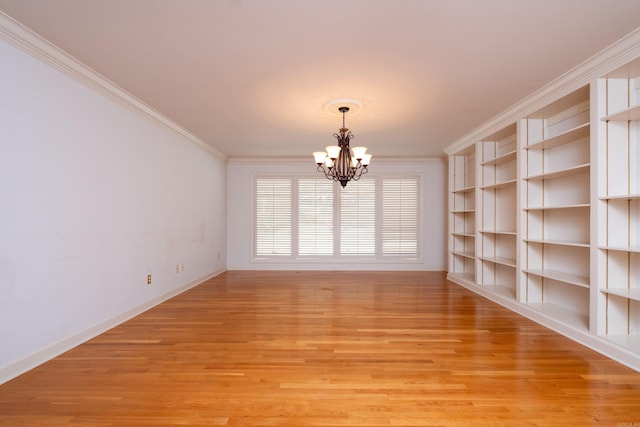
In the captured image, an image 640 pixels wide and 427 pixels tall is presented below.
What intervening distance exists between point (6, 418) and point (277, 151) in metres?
5.28

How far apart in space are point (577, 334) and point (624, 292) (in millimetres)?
581

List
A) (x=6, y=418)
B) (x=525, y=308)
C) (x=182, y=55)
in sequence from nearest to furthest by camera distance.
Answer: (x=6, y=418) → (x=182, y=55) → (x=525, y=308)

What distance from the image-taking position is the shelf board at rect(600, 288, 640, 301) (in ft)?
8.28

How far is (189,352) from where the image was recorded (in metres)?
2.75

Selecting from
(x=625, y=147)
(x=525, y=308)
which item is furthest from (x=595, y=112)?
(x=525, y=308)

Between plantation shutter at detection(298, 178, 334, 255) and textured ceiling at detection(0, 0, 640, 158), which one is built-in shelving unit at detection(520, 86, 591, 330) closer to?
textured ceiling at detection(0, 0, 640, 158)

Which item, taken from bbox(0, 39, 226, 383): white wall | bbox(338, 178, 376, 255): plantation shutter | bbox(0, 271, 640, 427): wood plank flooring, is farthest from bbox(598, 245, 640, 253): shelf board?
bbox(338, 178, 376, 255): plantation shutter

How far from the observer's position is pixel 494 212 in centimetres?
498

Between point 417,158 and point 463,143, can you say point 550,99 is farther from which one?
point 417,158

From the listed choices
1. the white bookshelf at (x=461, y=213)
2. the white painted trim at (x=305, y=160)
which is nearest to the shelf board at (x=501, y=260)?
the white bookshelf at (x=461, y=213)

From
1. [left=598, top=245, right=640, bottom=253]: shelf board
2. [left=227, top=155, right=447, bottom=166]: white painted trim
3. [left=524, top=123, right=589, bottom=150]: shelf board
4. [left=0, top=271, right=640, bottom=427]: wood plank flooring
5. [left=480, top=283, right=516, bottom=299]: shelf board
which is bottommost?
[left=0, top=271, right=640, bottom=427]: wood plank flooring

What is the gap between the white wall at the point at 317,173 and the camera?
7.16 metres

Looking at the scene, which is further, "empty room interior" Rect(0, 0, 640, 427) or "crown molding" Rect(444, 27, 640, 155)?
"crown molding" Rect(444, 27, 640, 155)

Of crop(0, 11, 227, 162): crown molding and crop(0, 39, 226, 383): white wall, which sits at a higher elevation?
Result: crop(0, 11, 227, 162): crown molding
